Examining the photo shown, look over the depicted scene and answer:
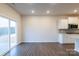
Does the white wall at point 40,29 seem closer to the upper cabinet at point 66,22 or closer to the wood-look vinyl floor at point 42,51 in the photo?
the upper cabinet at point 66,22

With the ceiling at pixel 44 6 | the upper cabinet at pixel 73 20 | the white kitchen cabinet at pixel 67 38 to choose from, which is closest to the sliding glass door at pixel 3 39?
the ceiling at pixel 44 6

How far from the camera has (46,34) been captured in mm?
9008

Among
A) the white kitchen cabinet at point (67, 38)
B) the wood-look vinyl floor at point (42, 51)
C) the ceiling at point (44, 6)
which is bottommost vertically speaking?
the wood-look vinyl floor at point (42, 51)

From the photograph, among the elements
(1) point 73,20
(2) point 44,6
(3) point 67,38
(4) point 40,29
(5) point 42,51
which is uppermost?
(2) point 44,6

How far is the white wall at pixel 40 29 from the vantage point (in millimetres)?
8969

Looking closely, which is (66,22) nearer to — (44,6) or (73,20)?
(73,20)

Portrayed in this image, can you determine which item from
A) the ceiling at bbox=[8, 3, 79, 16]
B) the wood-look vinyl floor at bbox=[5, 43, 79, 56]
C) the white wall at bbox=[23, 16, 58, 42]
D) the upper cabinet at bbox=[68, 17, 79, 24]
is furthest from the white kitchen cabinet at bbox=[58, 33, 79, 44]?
the ceiling at bbox=[8, 3, 79, 16]

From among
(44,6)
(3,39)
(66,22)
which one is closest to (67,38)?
(66,22)

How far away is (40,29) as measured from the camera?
900 cm

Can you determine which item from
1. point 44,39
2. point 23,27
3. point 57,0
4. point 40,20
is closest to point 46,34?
point 44,39

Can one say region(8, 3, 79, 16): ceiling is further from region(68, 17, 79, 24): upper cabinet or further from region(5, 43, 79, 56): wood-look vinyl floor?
region(68, 17, 79, 24): upper cabinet

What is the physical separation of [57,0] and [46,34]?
797cm

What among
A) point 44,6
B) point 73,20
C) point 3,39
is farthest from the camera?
point 73,20

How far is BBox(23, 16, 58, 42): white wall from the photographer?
8969mm
